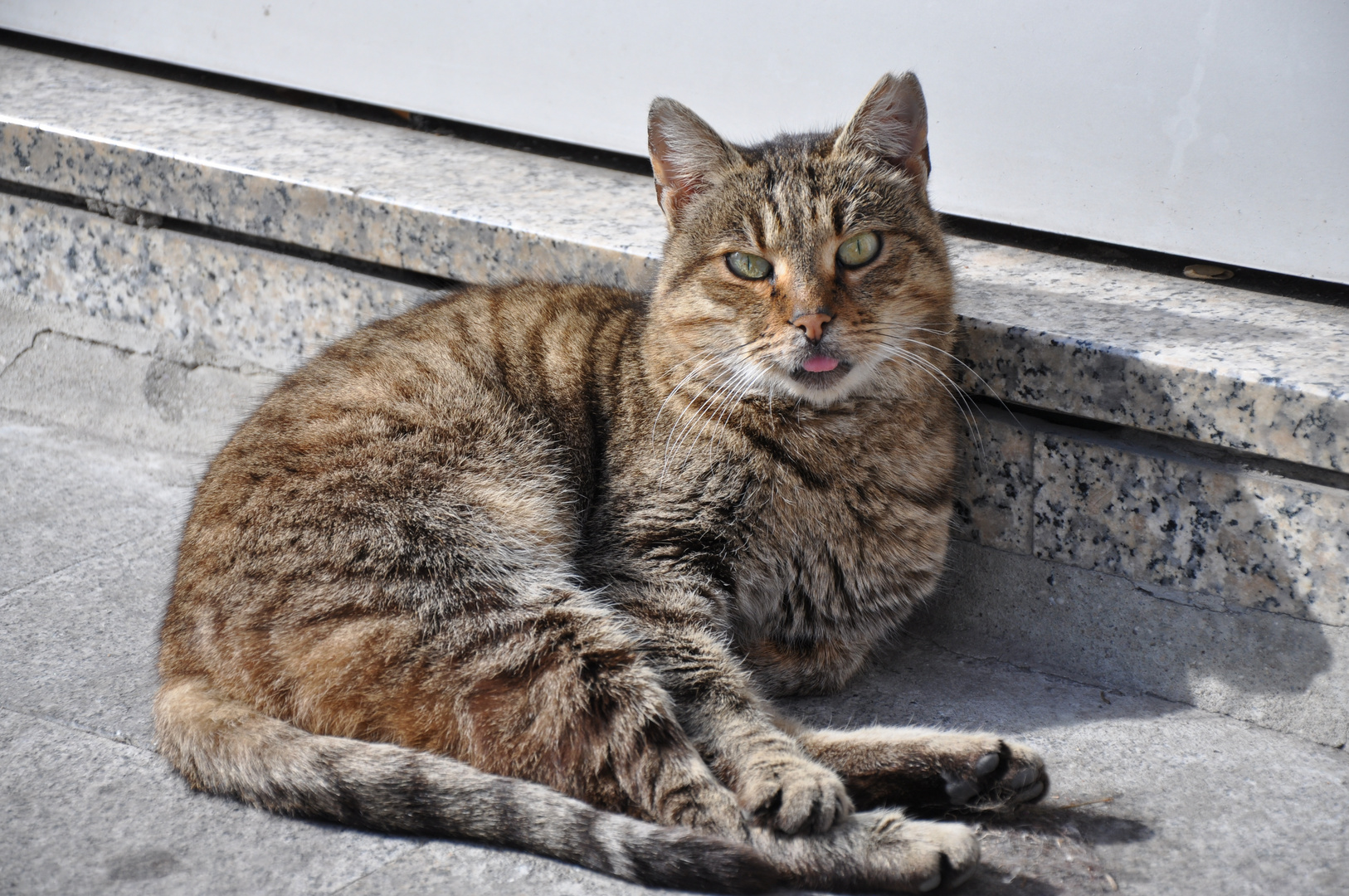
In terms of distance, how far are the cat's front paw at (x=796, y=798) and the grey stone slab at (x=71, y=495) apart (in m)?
2.08

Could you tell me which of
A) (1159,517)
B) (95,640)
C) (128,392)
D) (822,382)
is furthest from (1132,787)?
(128,392)

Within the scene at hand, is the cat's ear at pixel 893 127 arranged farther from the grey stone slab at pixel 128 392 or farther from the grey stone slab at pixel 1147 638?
the grey stone slab at pixel 128 392

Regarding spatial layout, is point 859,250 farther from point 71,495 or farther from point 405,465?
point 71,495

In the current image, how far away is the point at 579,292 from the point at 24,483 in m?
1.85

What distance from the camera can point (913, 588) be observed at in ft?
8.91

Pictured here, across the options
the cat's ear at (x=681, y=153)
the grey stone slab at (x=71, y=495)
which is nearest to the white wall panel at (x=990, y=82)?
the cat's ear at (x=681, y=153)

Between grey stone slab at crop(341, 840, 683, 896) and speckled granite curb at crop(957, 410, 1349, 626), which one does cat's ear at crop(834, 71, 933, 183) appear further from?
grey stone slab at crop(341, 840, 683, 896)

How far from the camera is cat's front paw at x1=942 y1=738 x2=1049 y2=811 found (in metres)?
2.19

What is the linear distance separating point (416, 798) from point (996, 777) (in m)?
1.06

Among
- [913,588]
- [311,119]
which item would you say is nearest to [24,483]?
[311,119]

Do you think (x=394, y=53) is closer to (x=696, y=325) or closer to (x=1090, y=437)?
(x=696, y=325)

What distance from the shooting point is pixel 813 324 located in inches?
94.0

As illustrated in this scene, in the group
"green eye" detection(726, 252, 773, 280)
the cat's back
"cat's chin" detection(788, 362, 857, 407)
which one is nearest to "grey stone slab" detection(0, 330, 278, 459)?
the cat's back

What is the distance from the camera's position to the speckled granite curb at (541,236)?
256cm
